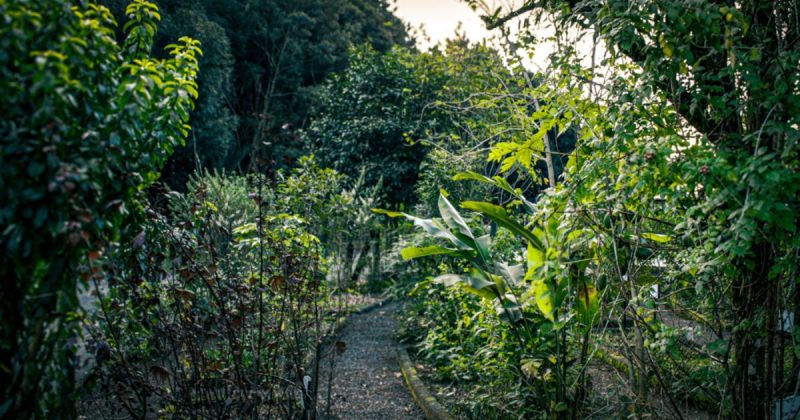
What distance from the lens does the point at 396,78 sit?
10727mm

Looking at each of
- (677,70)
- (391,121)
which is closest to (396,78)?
(391,121)

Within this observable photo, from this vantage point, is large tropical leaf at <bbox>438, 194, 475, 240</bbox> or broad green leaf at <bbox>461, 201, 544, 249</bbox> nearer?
broad green leaf at <bbox>461, 201, 544, 249</bbox>

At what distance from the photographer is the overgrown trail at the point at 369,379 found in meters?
4.46

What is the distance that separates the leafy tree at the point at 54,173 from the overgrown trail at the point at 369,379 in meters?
2.87

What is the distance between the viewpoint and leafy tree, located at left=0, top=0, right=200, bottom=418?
4.96 ft

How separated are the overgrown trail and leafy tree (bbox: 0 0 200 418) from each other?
287 centimetres

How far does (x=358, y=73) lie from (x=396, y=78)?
111 cm

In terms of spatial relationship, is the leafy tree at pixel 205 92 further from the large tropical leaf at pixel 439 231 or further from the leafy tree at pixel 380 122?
the large tropical leaf at pixel 439 231

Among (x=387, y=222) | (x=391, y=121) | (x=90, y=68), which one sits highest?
(x=391, y=121)

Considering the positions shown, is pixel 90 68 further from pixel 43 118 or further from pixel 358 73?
pixel 358 73

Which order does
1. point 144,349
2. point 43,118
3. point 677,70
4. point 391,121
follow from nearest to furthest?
point 43,118
point 677,70
point 144,349
point 391,121

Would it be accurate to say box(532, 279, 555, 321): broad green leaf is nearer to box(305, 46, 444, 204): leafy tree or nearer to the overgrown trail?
the overgrown trail

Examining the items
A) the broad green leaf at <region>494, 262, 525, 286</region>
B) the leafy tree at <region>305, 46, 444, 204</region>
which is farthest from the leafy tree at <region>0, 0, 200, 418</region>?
the leafy tree at <region>305, 46, 444, 204</region>

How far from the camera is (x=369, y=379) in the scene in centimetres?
539
